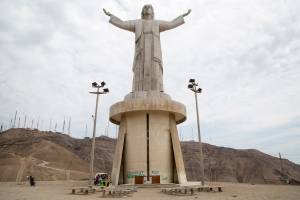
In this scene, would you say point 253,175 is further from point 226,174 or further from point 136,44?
point 136,44

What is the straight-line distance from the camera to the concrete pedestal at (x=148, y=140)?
852 inches

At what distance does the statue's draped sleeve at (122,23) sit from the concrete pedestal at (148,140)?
22.2 ft

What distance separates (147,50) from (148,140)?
8360mm

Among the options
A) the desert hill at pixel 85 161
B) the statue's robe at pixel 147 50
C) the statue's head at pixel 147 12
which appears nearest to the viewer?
the statue's robe at pixel 147 50

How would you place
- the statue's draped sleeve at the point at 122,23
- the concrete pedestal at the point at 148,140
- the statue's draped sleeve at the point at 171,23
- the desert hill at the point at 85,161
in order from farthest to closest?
the desert hill at the point at 85,161 → the statue's draped sleeve at the point at 171,23 → the statue's draped sleeve at the point at 122,23 → the concrete pedestal at the point at 148,140

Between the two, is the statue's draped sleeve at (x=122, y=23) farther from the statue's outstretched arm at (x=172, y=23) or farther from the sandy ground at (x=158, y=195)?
the sandy ground at (x=158, y=195)

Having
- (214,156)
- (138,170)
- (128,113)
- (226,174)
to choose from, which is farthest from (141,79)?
(214,156)

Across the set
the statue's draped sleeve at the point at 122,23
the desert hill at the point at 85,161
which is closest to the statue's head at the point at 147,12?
the statue's draped sleeve at the point at 122,23

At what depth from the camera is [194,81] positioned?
2466 cm

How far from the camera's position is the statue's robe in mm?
24095

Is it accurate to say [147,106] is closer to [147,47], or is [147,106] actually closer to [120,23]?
[147,47]

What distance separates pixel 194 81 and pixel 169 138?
572cm

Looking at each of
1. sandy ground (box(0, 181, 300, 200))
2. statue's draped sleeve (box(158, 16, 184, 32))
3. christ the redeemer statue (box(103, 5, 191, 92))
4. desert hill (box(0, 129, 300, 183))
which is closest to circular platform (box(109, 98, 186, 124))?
christ the redeemer statue (box(103, 5, 191, 92))

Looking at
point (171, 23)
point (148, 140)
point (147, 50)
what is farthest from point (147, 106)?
point (171, 23)
